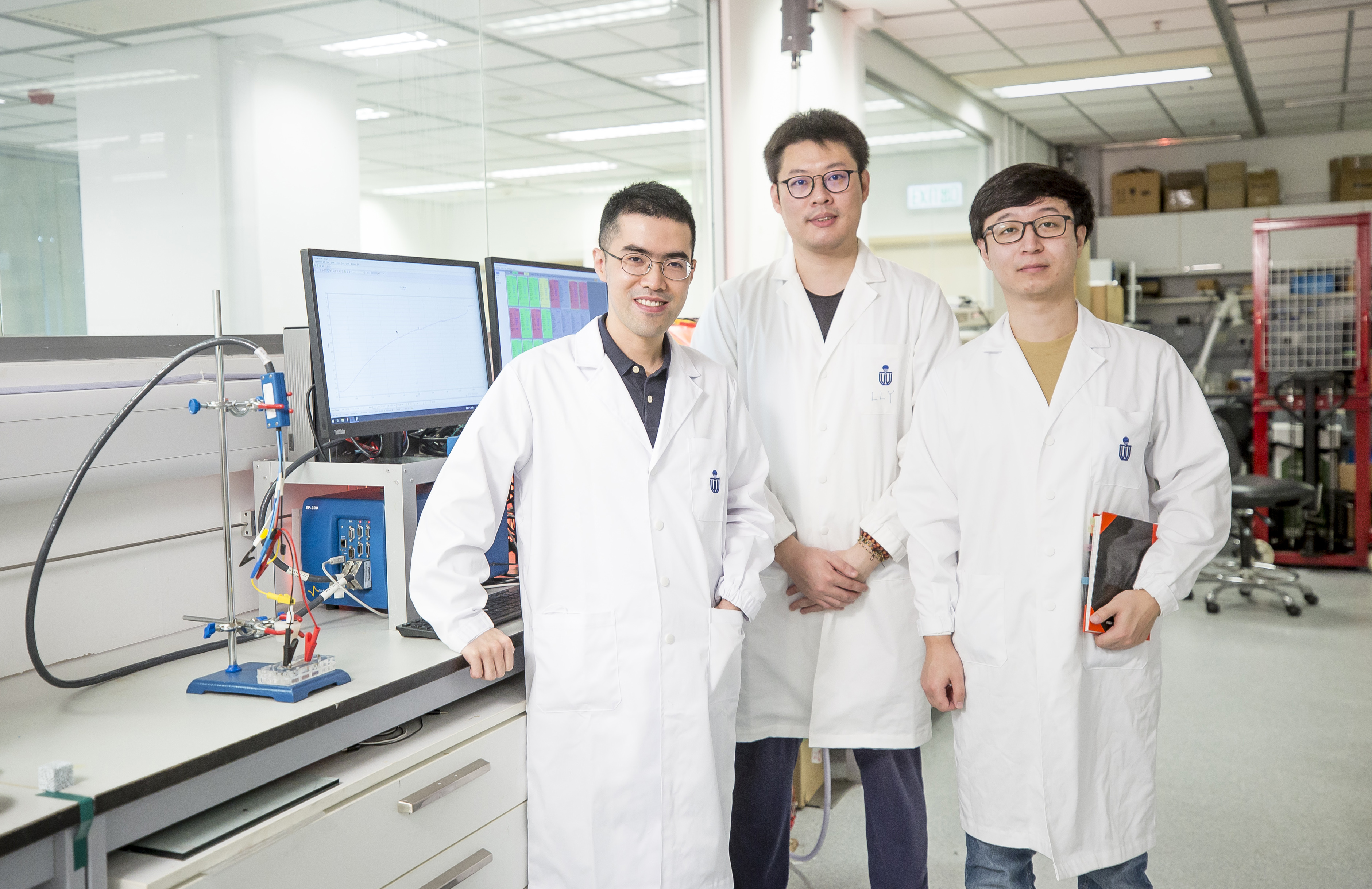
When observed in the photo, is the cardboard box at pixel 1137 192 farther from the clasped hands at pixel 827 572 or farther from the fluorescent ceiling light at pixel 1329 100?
the clasped hands at pixel 827 572

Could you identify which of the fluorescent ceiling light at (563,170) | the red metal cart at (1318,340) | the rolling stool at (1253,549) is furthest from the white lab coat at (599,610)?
the red metal cart at (1318,340)

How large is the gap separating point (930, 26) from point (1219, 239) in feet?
14.4

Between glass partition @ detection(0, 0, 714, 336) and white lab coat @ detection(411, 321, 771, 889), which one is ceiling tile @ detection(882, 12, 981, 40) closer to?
glass partition @ detection(0, 0, 714, 336)

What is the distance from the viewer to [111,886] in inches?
39.6

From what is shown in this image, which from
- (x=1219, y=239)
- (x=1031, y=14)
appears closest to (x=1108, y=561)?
(x=1031, y=14)

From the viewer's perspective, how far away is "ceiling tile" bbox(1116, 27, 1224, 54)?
547cm

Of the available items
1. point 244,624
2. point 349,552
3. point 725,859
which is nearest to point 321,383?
point 349,552

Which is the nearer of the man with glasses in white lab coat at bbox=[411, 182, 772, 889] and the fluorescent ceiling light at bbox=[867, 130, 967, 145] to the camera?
the man with glasses in white lab coat at bbox=[411, 182, 772, 889]

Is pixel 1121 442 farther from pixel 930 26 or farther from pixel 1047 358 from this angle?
pixel 930 26

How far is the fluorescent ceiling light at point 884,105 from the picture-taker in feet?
18.0

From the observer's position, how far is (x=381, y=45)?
263cm

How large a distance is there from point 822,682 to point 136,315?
141 cm

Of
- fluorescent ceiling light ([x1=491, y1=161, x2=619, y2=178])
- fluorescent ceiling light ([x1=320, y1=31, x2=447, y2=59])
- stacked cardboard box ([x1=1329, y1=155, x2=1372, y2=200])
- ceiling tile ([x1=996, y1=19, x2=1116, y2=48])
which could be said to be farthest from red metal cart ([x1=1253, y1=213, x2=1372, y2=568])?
fluorescent ceiling light ([x1=320, y1=31, x2=447, y2=59])

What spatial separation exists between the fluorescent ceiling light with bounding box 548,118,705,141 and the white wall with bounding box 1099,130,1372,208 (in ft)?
20.5
